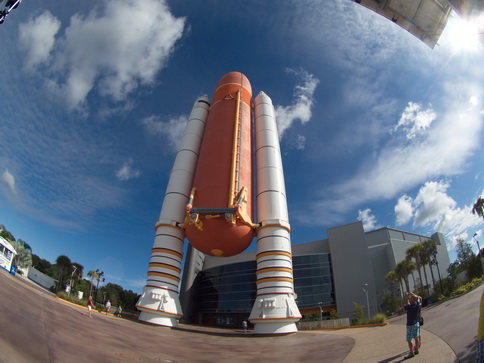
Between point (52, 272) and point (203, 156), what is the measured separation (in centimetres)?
6756

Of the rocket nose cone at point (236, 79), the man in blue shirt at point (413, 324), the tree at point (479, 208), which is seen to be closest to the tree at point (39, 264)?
the rocket nose cone at point (236, 79)

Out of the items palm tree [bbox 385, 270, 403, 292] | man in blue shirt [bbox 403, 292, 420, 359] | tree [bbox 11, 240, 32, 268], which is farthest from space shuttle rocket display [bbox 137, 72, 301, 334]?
tree [bbox 11, 240, 32, 268]

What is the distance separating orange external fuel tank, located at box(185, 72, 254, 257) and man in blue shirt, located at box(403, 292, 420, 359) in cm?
1051

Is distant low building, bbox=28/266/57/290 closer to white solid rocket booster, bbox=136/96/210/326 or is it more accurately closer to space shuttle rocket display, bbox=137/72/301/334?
white solid rocket booster, bbox=136/96/210/326

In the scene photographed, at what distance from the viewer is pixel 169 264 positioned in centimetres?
1616

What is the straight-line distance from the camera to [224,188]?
54.1ft

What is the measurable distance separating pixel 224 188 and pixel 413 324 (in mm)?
12800

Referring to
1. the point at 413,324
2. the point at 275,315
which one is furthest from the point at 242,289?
the point at 413,324

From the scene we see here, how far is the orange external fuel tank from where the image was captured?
1520 cm

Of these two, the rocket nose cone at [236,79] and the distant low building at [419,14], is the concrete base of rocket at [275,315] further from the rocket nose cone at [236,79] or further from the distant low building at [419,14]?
the rocket nose cone at [236,79]

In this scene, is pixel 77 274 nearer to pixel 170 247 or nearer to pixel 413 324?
pixel 170 247

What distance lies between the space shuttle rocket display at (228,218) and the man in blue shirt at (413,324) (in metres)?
9.70

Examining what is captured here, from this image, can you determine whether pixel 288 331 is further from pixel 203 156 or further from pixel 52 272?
pixel 52 272

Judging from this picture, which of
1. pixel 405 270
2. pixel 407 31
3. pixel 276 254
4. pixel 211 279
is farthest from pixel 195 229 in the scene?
pixel 405 270
